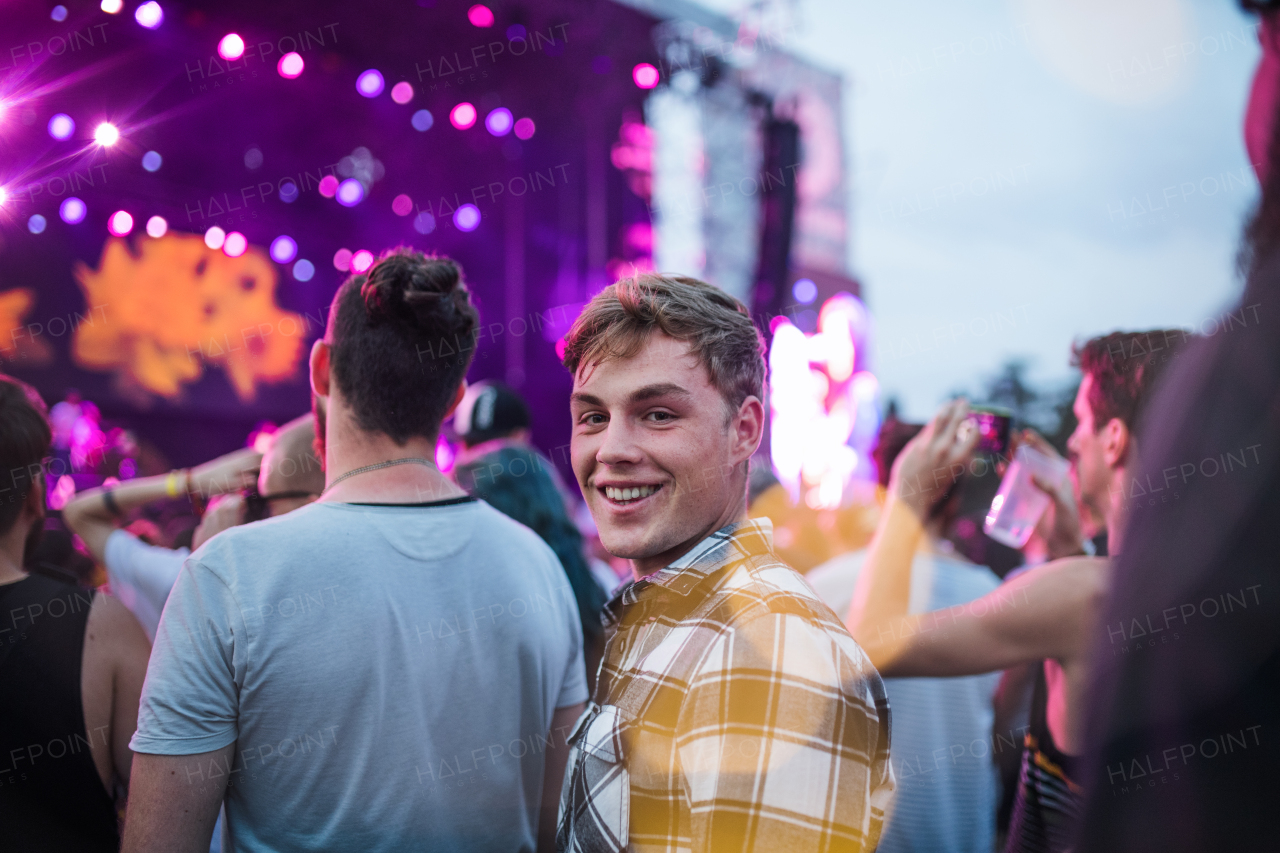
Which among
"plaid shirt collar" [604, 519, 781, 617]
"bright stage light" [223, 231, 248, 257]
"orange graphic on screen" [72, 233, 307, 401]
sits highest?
"bright stage light" [223, 231, 248, 257]

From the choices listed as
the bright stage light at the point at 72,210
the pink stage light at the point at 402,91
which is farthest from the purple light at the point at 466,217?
the bright stage light at the point at 72,210

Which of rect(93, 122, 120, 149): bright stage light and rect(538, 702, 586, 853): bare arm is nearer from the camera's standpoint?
rect(538, 702, 586, 853): bare arm

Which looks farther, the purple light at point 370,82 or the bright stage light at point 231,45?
the purple light at point 370,82

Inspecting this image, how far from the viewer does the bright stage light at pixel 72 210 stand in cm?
734

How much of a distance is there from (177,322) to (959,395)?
8.51 metres

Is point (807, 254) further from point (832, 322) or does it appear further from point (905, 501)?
point (905, 501)

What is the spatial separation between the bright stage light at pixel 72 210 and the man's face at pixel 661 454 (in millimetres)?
8630

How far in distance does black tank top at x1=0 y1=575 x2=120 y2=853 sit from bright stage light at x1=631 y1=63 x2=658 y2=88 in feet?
30.5

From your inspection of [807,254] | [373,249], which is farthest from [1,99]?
[807,254]

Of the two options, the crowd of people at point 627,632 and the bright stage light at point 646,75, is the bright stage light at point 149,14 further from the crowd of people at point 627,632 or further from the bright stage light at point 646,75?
the crowd of people at point 627,632

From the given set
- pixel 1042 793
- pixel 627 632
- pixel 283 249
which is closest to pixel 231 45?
pixel 283 249

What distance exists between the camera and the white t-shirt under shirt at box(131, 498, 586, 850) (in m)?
1.25

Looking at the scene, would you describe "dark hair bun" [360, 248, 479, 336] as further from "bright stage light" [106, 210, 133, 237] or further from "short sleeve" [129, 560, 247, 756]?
"bright stage light" [106, 210, 133, 237]

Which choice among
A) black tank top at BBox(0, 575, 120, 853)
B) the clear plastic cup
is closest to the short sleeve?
black tank top at BBox(0, 575, 120, 853)
